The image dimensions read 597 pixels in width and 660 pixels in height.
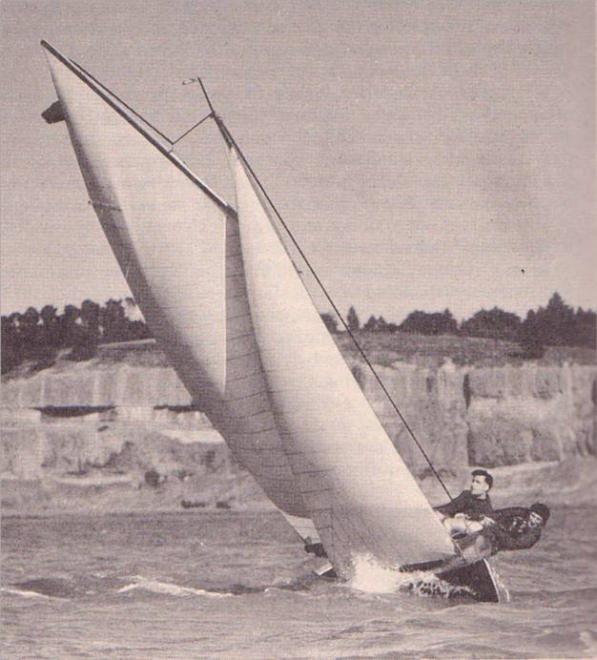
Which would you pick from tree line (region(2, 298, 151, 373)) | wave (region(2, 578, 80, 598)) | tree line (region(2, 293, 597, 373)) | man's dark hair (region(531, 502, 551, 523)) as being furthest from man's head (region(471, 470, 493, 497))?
wave (region(2, 578, 80, 598))

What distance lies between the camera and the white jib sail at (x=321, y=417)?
414 centimetres

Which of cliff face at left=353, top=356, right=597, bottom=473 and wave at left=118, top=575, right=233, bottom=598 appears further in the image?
cliff face at left=353, top=356, right=597, bottom=473

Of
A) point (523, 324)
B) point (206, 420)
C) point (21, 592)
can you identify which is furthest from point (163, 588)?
point (523, 324)

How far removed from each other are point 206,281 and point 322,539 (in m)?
0.89

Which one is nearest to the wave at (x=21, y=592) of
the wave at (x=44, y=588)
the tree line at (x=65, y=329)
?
the wave at (x=44, y=588)

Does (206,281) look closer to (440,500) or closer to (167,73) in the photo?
(167,73)

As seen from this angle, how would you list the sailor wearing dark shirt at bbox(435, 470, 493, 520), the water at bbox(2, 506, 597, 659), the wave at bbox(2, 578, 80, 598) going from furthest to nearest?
1. the sailor wearing dark shirt at bbox(435, 470, 493, 520)
2. the wave at bbox(2, 578, 80, 598)
3. the water at bbox(2, 506, 597, 659)

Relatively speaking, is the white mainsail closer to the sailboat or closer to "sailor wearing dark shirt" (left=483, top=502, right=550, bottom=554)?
the sailboat

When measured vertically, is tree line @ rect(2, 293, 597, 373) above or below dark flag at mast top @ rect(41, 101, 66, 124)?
below

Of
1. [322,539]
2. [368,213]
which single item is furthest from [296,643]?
[368,213]

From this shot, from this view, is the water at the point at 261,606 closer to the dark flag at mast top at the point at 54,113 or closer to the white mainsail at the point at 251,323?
the white mainsail at the point at 251,323

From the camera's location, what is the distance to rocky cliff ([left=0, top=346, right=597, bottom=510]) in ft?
14.3

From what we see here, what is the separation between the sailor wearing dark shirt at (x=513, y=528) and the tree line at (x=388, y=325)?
1.69 ft

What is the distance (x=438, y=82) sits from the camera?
14.3 feet
